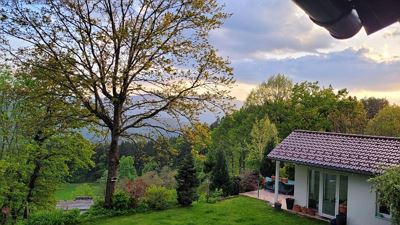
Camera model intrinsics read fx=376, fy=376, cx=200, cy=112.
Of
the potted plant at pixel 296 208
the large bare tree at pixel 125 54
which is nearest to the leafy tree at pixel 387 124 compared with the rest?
the potted plant at pixel 296 208

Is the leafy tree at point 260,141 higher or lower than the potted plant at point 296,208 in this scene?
higher

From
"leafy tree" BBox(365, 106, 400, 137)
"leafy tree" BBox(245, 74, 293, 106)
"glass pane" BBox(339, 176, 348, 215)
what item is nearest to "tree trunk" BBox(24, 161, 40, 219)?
"glass pane" BBox(339, 176, 348, 215)

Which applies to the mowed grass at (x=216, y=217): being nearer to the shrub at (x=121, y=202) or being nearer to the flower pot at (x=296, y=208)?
the flower pot at (x=296, y=208)

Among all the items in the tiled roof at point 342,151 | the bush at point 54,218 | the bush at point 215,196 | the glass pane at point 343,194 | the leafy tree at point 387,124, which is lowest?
the bush at point 54,218

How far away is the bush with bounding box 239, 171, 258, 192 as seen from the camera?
2172 centimetres

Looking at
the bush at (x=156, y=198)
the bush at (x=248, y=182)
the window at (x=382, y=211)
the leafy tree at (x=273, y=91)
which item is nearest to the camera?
the window at (x=382, y=211)

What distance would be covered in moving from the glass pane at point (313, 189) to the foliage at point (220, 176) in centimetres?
600

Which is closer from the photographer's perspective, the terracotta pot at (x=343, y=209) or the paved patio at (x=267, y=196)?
the terracotta pot at (x=343, y=209)

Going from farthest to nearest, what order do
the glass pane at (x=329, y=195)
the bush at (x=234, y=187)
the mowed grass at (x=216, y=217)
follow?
1. the bush at (x=234, y=187)
2. the glass pane at (x=329, y=195)
3. the mowed grass at (x=216, y=217)

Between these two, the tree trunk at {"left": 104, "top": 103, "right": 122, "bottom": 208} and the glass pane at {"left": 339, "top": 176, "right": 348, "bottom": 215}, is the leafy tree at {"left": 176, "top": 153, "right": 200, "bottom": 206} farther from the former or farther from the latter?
the glass pane at {"left": 339, "top": 176, "right": 348, "bottom": 215}

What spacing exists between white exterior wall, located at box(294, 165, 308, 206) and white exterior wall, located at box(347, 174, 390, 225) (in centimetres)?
240

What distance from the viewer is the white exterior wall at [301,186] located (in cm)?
1609

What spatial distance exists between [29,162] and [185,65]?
30.1ft

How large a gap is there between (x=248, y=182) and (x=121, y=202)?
29.3 feet
